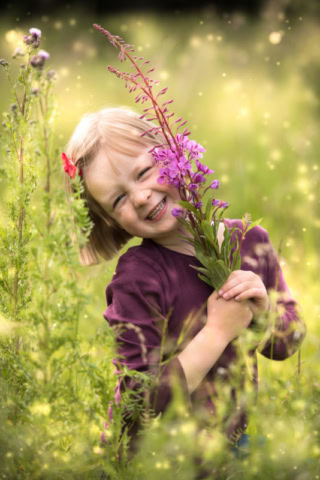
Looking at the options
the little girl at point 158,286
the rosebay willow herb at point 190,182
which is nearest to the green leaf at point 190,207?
the rosebay willow herb at point 190,182

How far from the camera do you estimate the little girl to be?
169 cm

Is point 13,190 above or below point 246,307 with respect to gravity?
above

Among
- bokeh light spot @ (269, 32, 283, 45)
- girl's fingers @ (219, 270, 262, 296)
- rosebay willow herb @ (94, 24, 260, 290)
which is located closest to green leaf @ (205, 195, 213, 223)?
rosebay willow herb @ (94, 24, 260, 290)

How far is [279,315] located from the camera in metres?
1.89

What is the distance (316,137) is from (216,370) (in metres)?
2.44

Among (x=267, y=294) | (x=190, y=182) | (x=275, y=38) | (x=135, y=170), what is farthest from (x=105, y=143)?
(x=275, y=38)

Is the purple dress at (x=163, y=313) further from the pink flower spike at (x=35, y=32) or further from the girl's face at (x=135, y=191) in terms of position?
the pink flower spike at (x=35, y=32)

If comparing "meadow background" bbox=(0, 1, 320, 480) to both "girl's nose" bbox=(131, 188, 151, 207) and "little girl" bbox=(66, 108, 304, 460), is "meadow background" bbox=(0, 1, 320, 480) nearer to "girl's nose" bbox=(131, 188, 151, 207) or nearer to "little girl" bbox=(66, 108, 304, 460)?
"little girl" bbox=(66, 108, 304, 460)

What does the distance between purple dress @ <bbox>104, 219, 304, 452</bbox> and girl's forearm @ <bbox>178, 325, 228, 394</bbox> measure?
2 centimetres

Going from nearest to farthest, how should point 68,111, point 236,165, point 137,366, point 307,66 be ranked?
point 137,366, point 236,165, point 68,111, point 307,66

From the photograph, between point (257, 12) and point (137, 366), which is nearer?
point (137, 366)

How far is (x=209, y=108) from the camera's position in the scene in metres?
4.25

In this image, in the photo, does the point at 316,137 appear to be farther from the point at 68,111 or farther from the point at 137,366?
the point at 137,366

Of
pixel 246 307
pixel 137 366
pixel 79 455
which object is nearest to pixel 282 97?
pixel 246 307
